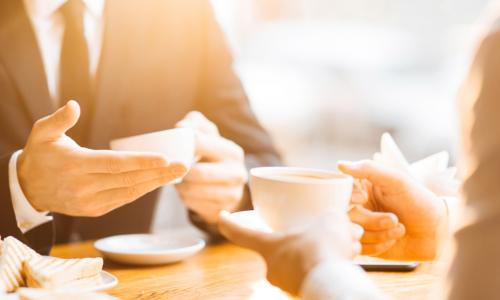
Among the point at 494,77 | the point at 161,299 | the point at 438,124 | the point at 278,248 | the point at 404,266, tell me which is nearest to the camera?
the point at 494,77

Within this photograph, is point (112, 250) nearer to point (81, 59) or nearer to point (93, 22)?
point (81, 59)

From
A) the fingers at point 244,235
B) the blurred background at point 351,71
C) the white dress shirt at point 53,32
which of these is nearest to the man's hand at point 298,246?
the fingers at point 244,235

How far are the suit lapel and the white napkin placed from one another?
0.78m

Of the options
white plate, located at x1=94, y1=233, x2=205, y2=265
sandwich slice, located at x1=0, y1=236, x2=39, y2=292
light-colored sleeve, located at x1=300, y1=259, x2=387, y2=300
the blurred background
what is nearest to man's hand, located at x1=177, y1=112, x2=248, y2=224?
white plate, located at x1=94, y1=233, x2=205, y2=265

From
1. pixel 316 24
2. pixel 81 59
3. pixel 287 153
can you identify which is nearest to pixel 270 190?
pixel 81 59

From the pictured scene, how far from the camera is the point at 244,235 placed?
30.0 inches

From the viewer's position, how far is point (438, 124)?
12.9 ft

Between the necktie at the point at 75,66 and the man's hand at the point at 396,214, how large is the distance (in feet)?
2.54

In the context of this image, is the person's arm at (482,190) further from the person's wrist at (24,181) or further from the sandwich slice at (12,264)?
the person's wrist at (24,181)

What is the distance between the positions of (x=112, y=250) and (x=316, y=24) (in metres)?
3.08

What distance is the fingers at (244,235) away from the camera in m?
0.74

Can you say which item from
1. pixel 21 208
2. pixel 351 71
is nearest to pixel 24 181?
pixel 21 208

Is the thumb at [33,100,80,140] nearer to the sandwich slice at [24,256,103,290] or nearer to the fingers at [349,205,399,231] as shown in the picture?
the sandwich slice at [24,256,103,290]

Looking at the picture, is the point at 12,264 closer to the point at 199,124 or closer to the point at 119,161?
the point at 119,161
